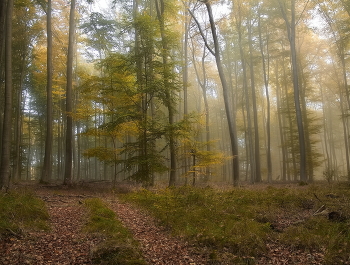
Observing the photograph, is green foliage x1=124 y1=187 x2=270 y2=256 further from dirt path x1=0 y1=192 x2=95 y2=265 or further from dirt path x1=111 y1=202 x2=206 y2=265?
dirt path x1=0 y1=192 x2=95 y2=265

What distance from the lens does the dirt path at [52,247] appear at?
393 cm

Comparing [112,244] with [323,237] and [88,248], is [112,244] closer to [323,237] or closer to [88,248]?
[88,248]

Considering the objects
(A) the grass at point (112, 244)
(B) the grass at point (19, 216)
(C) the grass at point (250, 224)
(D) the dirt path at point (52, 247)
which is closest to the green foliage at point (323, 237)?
(C) the grass at point (250, 224)

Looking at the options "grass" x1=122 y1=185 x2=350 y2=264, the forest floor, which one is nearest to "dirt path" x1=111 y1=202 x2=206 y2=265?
the forest floor

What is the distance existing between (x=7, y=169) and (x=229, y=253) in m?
8.57

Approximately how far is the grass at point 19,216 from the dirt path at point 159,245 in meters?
2.02

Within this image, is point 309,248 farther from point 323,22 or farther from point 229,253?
point 323,22

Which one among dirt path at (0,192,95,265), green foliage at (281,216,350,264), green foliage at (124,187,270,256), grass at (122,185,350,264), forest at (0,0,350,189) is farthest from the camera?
forest at (0,0,350,189)

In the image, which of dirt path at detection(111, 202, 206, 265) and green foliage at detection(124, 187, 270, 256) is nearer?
dirt path at detection(111, 202, 206, 265)

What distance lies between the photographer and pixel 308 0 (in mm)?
15164

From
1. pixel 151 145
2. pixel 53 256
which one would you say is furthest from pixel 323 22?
pixel 53 256

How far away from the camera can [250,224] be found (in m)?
5.54

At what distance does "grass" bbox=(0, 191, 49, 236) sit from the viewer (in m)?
4.77

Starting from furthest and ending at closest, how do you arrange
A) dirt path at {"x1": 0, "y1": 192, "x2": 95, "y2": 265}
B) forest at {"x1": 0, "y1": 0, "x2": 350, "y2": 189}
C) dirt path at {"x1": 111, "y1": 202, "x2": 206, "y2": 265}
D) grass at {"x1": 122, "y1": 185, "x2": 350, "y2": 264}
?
forest at {"x1": 0, "y1": 0, "x2": 350, "y2": 189} → grass at {"x1": 122, "y1": 185, "x2": 350, "y2": 264} → dirt path at {"x1": 111, "y1": 202, "x2": 206, "y2": 265} → dirt path at {"x1": 0, "y1": 192, "x2": 95, "y2": 265}
